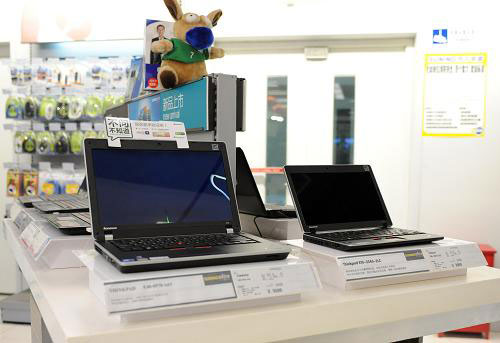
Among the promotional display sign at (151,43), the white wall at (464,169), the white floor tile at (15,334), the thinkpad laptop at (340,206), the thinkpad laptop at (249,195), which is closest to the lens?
the thinkpad laptop at (340,206)

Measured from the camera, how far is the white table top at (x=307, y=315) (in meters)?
0.72

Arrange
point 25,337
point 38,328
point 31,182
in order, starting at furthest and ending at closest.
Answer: point 31,182 < point 25,337 < point 38,328

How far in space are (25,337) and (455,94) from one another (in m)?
3.12

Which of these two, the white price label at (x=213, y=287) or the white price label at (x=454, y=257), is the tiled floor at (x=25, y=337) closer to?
the white price label at (x=454, y=257)

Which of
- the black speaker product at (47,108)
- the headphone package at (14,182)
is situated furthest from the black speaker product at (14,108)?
the headphone package at (14,182)

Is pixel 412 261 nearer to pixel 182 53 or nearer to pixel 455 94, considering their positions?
pixel 182 53

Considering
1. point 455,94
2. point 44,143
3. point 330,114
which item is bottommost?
point 44,143

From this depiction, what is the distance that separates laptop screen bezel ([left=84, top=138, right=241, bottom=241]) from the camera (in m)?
0.94

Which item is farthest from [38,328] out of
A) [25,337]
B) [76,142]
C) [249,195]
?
[76,142]

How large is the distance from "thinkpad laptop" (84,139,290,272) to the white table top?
10 centimetres

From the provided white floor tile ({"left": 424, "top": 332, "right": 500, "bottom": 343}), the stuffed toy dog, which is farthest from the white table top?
white floor tile ({"left": 424, "top": 332, "right": 500, "bottom": 343})

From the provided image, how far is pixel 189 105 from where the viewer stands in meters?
1.29

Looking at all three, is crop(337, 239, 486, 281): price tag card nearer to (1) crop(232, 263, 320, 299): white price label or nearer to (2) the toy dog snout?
(1) crop(232, 263, 320, 299): white price label

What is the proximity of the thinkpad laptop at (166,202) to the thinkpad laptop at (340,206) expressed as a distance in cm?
17
